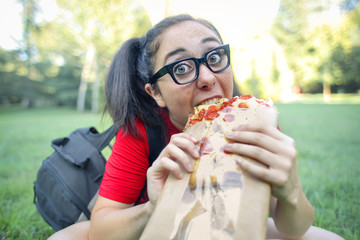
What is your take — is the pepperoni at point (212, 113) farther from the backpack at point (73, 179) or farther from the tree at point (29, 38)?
the tree at point (29, 38)

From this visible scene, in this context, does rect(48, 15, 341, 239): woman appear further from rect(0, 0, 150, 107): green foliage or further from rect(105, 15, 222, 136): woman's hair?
rect(0, 0, 150, 107): green foliage

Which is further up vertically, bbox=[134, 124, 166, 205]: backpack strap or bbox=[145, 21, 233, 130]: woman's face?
bbox=[145, 21, 233, 130]: woman's face

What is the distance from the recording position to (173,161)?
103 cm

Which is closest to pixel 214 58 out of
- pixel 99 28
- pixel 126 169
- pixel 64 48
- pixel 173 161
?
pixel 173 161

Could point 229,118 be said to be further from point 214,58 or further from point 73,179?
point 73,179

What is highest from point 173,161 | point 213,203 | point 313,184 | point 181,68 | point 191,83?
point 181,68

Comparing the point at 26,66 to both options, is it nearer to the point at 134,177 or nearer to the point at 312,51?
the point at 134,177

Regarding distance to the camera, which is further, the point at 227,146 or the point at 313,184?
the point at 313,184

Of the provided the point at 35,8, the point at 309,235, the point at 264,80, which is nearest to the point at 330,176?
the point at 309,235

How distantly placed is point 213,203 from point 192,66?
2.95 ft

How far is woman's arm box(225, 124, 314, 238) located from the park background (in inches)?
59.5

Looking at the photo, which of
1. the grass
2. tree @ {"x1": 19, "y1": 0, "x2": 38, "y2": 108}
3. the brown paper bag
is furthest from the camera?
tree @ {"x1": 19, "y1": 0, "x2": 38, "y2": 108}

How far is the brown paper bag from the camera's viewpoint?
2.77 ft

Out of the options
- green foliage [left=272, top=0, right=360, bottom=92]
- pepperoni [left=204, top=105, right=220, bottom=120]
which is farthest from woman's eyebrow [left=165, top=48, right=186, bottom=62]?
green foliage [left=272, top=0, right=360, bottom=92]
